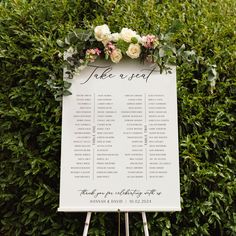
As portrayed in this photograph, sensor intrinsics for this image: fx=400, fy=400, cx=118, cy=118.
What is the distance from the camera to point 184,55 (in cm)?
255

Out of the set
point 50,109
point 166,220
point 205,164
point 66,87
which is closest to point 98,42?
point 66,87

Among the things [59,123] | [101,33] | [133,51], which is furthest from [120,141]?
[101,33]

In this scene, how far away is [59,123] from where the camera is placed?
253 cm

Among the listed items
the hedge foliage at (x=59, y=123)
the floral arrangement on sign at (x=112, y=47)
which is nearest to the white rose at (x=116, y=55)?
the floral arrangement on sign at (x=112, y=47)

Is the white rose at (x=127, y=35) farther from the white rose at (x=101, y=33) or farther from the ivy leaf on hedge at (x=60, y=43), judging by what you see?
the ivy leaf on hedge at (x=60, y=43)

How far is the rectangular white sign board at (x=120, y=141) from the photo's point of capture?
7.54 ft

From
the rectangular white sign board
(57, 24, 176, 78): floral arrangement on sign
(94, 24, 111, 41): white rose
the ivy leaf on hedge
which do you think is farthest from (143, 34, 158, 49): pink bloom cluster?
the ivy leaf on hedge

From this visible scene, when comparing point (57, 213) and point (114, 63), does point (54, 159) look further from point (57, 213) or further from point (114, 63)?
point (114, 63)

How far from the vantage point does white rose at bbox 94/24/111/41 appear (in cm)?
244

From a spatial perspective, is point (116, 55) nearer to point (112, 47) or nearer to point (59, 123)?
point (112, 47)

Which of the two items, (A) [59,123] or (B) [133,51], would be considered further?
(A) [59,123]

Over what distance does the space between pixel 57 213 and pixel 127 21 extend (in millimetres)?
1341

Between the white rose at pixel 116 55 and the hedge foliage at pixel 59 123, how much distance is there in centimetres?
31

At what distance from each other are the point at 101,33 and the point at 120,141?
67 centimetres
